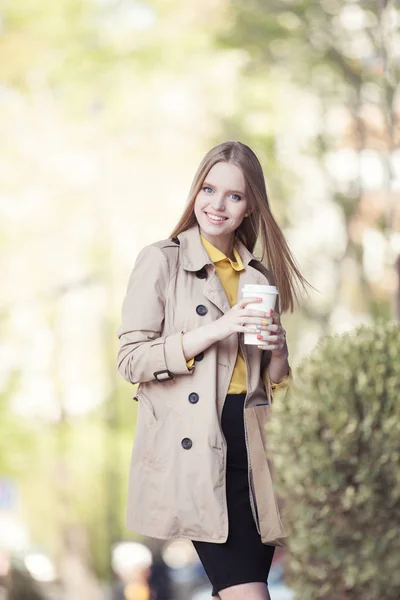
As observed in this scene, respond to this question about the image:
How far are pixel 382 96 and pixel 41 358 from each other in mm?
2962

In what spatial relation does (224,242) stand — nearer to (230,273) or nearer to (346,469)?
(230,273)

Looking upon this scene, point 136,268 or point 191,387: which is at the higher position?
point 136,268

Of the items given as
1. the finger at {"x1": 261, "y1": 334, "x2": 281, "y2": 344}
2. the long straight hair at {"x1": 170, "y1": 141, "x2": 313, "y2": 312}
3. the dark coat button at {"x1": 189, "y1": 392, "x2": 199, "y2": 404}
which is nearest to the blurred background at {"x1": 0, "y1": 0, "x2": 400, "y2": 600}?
the long straight hair at {"x1": 170, "y1": 141, "x2": 313, "y2": 312}

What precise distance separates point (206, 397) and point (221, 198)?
1.60 feet

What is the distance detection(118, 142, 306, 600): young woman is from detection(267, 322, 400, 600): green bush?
0.45 m

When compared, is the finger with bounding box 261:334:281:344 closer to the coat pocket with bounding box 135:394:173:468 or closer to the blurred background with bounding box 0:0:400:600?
the coat pocket with bounding box 135:394:173:468

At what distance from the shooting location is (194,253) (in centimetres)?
263

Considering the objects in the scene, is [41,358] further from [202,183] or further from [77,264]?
[202,183]

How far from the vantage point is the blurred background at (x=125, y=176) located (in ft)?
23.7

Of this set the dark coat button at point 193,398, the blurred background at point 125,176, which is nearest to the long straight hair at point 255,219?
the dark coat button at point 193,398

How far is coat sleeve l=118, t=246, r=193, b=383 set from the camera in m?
2.46

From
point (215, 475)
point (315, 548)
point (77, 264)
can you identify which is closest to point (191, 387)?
point (215, 475)

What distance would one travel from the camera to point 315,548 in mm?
1939

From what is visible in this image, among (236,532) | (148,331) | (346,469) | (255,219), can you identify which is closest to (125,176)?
(255,219)
